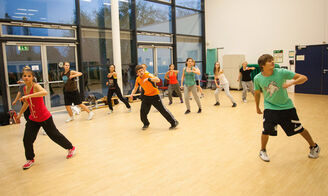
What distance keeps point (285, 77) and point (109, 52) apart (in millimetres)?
7625

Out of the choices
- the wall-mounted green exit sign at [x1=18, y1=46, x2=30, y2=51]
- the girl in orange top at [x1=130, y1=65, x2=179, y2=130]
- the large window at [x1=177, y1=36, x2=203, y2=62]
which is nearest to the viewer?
the girl in orange top at [x1=130, y1=65, x2=179, y2=130]

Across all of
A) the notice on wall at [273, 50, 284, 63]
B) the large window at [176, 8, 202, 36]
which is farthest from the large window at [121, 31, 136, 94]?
the notice on wall at [273, 50, 284, 63]

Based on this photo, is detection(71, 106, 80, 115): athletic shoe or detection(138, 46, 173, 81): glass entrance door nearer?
detection(71, 106, 80, 115): athletic shoe

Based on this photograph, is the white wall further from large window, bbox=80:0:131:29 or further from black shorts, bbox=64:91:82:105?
black shorts, bbox=64:91:82:105

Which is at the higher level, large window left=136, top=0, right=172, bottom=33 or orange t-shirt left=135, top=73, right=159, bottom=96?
large window left=136, top=0, right=172, bottom=33

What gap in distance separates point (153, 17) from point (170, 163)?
362 inches

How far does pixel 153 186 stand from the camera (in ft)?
9.77

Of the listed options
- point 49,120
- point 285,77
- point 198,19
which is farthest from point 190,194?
point 198,19

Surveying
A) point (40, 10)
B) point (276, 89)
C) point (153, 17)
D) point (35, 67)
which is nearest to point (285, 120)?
point (276, 89)

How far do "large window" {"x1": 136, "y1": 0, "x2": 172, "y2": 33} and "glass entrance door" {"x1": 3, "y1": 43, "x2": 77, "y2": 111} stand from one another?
3579mm

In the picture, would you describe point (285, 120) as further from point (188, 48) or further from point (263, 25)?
point (188, 48)

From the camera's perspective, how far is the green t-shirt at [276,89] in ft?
10.6

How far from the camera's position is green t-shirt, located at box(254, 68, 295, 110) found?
3225 mm

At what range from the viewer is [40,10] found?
26.0ft
